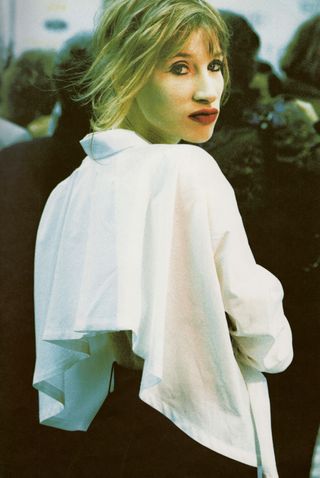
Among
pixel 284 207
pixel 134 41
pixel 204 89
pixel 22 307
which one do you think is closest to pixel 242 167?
pixel 284 207

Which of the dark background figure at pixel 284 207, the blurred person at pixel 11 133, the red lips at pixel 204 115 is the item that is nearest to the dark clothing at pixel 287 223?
the dark background figure at pixel 284 207

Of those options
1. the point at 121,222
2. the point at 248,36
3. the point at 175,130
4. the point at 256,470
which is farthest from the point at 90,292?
the point at 248,36

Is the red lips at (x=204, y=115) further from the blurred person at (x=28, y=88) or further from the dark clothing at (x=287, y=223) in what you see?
the blurred person at (x=28, y=88)

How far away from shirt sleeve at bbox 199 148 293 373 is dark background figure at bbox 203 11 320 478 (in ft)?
0.83

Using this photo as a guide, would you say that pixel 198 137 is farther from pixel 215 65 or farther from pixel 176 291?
pixel 176 291

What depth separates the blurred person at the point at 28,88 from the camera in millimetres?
1397

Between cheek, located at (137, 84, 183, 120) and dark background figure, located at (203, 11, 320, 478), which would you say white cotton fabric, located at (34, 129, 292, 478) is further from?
dark background figure, located at (203, 11, 320, 478)

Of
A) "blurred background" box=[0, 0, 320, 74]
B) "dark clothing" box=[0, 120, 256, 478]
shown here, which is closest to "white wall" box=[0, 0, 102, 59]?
"blurred background" box=[0, 0, 320, 74]

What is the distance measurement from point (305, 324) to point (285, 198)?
29 centimetres

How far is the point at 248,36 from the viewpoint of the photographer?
1344mm

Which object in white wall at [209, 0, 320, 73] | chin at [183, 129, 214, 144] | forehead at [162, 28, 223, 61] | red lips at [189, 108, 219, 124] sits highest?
white wall at [209, 0, 320, 73]

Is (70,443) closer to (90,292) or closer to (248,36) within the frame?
(90,292)

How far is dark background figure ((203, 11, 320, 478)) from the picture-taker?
4.45 ft

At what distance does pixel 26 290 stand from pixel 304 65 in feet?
2.73
